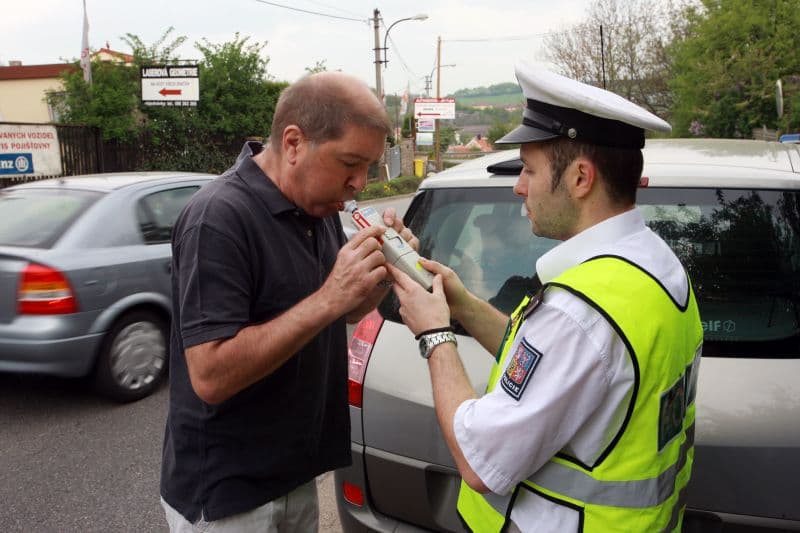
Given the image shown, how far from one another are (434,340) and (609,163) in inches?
21.1

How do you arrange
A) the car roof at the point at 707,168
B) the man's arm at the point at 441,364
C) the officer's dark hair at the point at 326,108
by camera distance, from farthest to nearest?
the car roof at the point at 707,168, the officer's dark hair at the point at 326,108, the man's arm at the point at 441,364

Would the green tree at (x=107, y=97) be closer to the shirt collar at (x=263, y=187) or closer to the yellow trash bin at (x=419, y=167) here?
the shirt collar at (x=263, y=187)

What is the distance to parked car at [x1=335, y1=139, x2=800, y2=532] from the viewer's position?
186 cm

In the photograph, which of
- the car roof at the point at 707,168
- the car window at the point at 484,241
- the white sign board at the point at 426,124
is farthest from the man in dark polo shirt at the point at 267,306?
the white sign board at the point at 426,124

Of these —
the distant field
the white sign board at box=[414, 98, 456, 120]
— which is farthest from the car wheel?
the distant field

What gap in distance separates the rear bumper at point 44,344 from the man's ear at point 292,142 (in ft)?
10.3

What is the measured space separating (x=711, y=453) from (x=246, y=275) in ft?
4.61

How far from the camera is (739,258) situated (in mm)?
2211

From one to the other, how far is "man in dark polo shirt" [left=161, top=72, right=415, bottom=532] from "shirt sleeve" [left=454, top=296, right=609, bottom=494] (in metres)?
0.43

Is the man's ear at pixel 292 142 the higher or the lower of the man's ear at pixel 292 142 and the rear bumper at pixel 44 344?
the higher

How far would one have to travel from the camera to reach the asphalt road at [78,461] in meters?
3.25

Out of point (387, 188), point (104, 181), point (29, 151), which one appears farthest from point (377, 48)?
point (104, 181)

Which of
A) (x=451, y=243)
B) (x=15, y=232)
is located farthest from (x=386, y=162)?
(x=451, y=243)

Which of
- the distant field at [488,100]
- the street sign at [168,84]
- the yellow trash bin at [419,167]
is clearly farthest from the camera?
the distant field at [488,100]
